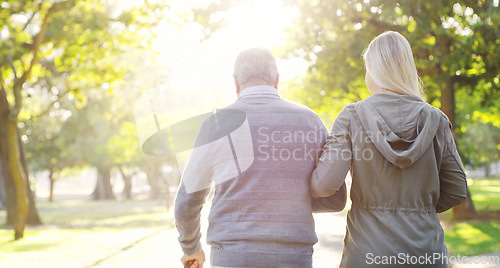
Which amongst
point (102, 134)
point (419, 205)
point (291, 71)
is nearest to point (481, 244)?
Result: point (291, 71)

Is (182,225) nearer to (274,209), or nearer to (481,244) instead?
(274,209)

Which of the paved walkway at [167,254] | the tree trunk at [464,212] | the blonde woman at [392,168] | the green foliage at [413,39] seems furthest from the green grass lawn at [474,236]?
the blonde woman at [392,168]

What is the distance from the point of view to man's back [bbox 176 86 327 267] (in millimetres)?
2348

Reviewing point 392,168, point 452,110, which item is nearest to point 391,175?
point 392,168

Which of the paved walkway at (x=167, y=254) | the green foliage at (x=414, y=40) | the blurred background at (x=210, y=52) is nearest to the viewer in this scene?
the paved walkway at (x=167, y=254)

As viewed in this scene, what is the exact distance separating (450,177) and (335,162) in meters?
0.57

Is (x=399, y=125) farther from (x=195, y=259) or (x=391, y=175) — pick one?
(x=195, y=259)

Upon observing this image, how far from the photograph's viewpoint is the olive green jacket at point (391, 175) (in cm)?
228

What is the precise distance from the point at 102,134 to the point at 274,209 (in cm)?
3746

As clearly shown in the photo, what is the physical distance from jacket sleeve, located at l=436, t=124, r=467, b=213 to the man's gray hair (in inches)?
35.1

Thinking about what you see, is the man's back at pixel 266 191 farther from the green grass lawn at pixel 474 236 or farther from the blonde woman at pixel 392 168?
the green grass lawn at pixel 474 236

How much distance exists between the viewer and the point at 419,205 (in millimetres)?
2328

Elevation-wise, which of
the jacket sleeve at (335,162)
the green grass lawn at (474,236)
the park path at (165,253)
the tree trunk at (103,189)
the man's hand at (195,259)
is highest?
the jacket sleeve at (335,162)

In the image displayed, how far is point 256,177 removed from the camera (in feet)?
7.91
